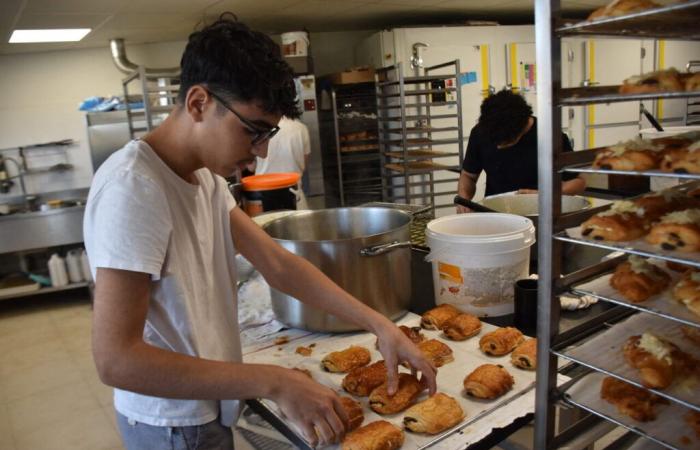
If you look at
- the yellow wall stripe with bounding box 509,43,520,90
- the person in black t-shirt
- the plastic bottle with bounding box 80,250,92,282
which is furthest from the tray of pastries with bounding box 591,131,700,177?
the yellow wall stripe with bounding box 509,43,520,90

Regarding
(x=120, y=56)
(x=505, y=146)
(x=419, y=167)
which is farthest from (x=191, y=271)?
(x=120, y=56)

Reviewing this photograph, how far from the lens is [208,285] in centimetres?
109

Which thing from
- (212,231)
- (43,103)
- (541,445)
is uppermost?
(43,103)

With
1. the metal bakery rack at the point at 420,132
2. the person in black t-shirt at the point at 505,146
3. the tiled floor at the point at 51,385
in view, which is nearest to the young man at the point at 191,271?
the person in black t-shirt at the point at 505,146

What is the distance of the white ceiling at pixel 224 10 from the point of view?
149 inches

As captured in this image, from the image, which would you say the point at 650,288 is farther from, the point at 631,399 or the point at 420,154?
the point at 420,154

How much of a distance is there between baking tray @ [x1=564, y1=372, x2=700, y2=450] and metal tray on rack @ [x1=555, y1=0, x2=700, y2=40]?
0.61 meters

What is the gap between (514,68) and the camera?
598 cm

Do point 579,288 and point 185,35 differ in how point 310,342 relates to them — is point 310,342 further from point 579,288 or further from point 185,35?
point 185,35

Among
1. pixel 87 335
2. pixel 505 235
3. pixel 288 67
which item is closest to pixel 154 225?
pixel 288 67

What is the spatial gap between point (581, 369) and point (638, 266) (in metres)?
0.41

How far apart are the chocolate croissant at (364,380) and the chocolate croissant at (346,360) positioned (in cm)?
5

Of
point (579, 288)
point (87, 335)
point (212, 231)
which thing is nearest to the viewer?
point (579, 288)

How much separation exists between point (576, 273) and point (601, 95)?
303 millimetres
